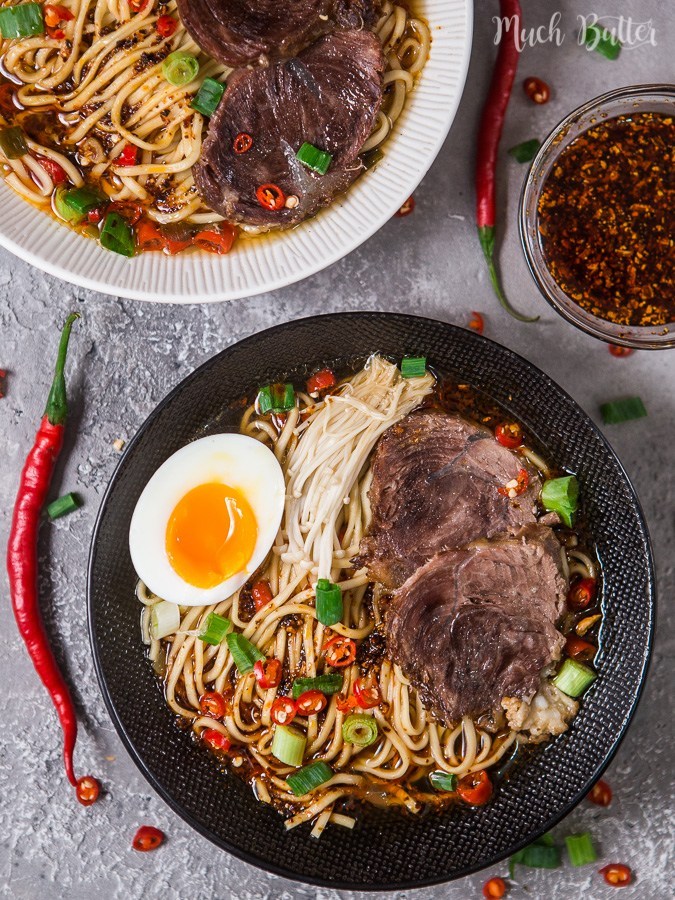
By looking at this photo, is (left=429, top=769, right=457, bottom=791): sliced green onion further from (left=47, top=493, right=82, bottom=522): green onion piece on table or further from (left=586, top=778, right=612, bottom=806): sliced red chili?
(left=47, top=493, right=82, bottom=522): green onion piece on table

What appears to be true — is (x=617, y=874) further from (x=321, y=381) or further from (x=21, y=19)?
(x=21, y=19)

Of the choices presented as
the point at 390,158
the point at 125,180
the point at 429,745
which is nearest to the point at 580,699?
the point at 429,745

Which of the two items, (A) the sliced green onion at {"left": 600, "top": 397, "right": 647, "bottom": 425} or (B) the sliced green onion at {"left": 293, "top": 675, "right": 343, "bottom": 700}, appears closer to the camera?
(B) the sliced green onion at {"left": 293, "top": 675, "right": 343, "bottom": 700}

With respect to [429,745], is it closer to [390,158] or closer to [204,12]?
[390,158]

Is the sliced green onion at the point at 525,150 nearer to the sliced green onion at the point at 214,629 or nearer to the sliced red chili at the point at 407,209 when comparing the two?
the sliced red chili at the point at 407,209

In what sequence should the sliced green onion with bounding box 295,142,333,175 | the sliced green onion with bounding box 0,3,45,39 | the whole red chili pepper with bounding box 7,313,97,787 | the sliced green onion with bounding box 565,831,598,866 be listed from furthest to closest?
the sliced green onion with bounding box 565,831,598,866 < the whole red chili pepper with bounding box 7,313,97,787 < the sliced green onion with bounding box 295,142,333,175 < the sliced green onion with bounding box 0,3,45,39

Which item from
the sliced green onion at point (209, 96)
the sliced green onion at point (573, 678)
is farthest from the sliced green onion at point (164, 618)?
the sliced green onion at point (209, 96)

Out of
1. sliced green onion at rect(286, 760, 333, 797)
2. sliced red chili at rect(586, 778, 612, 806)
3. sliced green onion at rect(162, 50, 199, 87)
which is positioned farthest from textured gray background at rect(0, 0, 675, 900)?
sliced green onion at rect(162, 50, 199, 87)

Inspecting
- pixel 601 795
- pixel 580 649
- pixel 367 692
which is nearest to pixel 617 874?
pixel 601 795
